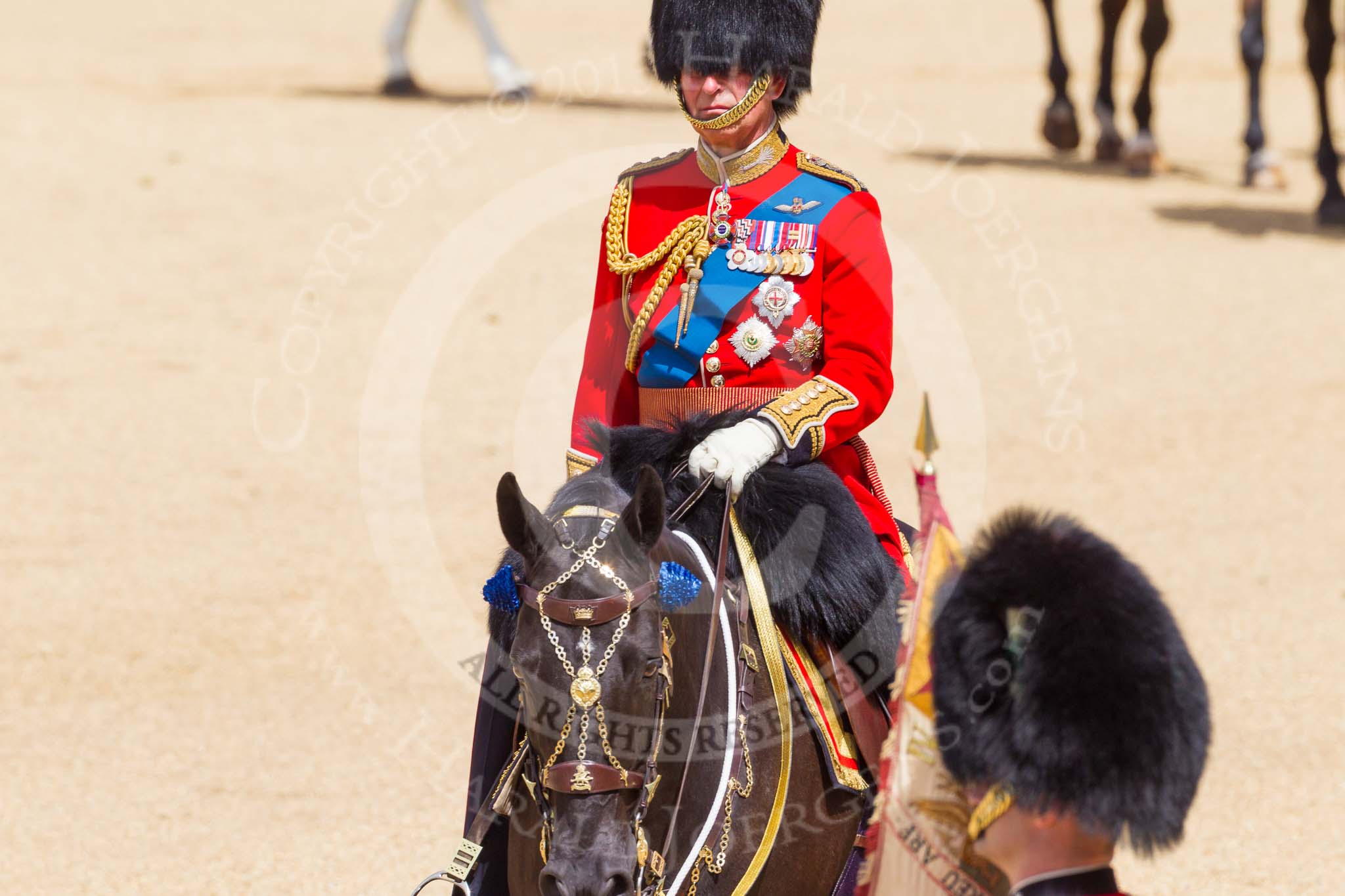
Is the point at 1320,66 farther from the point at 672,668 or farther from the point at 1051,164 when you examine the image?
the point at 672,668

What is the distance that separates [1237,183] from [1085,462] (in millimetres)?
6409

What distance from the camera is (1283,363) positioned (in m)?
9.97

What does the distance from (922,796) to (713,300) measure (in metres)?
1.15

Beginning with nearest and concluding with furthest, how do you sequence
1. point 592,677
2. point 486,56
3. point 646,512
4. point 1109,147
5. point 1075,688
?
point 1075,688
point 592,677
point 646,512
point 1109,147
point 486,56

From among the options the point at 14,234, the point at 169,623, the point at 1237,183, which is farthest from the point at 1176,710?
the point at 1237,183

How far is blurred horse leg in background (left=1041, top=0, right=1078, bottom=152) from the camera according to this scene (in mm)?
14000

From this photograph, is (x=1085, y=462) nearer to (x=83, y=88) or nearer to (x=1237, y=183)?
(x=1237, y=183)

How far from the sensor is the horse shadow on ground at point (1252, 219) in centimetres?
1245

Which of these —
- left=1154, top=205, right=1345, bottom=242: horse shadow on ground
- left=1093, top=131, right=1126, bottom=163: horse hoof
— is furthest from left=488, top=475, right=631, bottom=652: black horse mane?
left=1093, top=131, right=1126, bottom=163: horse hoof

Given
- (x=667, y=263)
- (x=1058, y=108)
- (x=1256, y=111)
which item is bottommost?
(x=667, y=263)

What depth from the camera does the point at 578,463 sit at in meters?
3.27

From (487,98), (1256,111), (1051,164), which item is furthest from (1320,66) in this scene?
(487,98)

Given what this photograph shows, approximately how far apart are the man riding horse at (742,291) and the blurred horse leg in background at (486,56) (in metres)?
11.9

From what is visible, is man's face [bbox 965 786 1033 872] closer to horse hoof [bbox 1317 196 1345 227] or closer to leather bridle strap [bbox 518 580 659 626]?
leather bridle strap [bbox 518 580 659 626]
